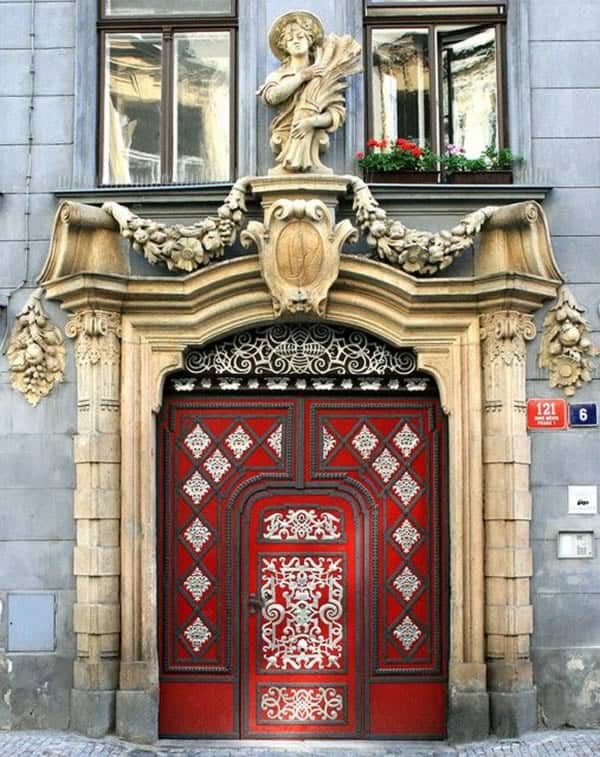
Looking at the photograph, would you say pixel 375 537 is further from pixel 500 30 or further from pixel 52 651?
pixel 500 30

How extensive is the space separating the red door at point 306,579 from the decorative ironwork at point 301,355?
27cm

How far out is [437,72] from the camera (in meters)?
8.99

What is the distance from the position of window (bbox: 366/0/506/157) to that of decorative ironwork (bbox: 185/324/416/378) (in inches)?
58.0

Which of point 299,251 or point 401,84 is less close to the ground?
point 401,84

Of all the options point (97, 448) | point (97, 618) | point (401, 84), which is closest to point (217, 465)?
point (97, 448)

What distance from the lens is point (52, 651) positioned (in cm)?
848

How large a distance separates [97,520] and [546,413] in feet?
10.1

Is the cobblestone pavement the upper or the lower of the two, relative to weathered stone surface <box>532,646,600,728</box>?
lower

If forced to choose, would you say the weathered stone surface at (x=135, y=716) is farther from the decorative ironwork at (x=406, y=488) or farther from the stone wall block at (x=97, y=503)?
the decorative ironwork at (x=406, y=488)

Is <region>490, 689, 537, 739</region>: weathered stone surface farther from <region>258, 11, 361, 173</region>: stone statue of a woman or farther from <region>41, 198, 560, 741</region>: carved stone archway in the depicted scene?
<region>258, 11, 361, 173</region>: stone statue of a woman

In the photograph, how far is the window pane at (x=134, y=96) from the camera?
8.98 meters

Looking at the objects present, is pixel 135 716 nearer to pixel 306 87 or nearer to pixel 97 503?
pixel 97 503

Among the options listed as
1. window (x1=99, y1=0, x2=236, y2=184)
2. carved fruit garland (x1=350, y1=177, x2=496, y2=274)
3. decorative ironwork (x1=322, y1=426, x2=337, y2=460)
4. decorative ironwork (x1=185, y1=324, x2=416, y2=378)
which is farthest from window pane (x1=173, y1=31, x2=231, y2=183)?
decorative ironwork (x1=322, y1=426, x2=337, y2=460)

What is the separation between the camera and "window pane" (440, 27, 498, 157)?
8.93m
